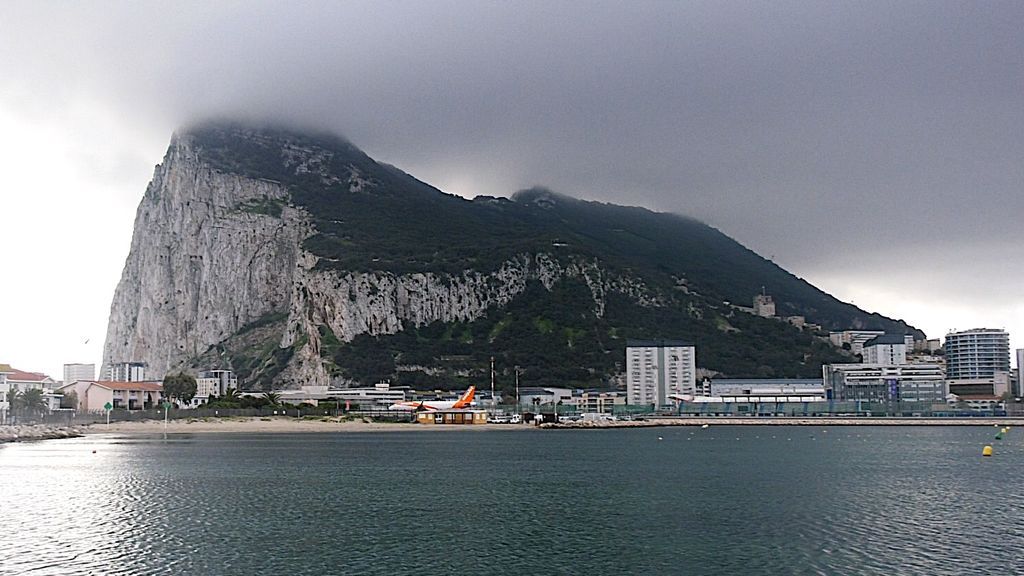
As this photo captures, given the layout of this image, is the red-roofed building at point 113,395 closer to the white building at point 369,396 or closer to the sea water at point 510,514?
the white building at point 369,396

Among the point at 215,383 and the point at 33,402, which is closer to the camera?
the point at 33,402

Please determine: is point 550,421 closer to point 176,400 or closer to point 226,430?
point 226,430

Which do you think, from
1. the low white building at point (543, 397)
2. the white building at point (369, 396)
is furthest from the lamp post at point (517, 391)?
the white building at point (369, 396)

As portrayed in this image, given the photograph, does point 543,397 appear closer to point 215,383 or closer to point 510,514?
point 215,383

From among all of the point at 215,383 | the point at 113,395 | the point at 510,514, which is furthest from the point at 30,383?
the point at 510,514

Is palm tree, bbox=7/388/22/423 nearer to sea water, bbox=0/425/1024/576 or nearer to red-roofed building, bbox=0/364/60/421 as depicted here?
red-roofed building, bbox=0/364/60/421
